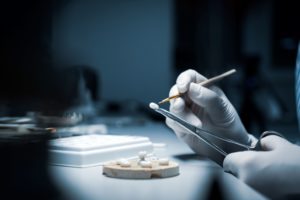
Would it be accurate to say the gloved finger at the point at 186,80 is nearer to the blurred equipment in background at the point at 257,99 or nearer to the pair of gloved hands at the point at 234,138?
the pair of gloved hands at the point at 234,138

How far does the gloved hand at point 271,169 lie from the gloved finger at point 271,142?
0.06 feet

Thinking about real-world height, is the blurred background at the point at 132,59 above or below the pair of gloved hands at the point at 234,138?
above

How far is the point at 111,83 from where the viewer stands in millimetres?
3199

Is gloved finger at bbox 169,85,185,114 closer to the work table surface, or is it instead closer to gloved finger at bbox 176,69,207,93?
gloved finger at bbox 176,69,207,93

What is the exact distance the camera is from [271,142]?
2.95 ft

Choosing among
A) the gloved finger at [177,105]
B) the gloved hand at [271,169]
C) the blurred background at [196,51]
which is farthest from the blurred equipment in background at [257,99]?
the gloved hand at [271,169]

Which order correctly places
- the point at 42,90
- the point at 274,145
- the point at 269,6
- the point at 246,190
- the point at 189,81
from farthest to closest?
the point at 269,6, the point at 189,81, the point at 274,145, the point at 246,190, the point at 42,90

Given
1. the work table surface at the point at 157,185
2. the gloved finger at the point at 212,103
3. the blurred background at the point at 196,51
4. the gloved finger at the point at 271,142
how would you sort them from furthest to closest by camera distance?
the blurred background at the point at 196,51 → the gloved finger at the point at 212,103 → the gloved finger at the point at 271,142 → the work table surface at the point at 157,185

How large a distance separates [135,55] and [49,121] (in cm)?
282

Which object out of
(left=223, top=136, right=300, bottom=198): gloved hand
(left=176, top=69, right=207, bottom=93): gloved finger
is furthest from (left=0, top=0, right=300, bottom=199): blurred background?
(left=223, top=136, right=300, bottom=198): gloved hand

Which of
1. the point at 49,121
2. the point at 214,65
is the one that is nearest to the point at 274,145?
the point at 49,121

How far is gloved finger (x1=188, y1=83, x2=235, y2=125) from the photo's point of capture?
1.08 meters

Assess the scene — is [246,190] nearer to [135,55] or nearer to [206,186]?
[206,186]

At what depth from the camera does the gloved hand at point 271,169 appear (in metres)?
0.75
